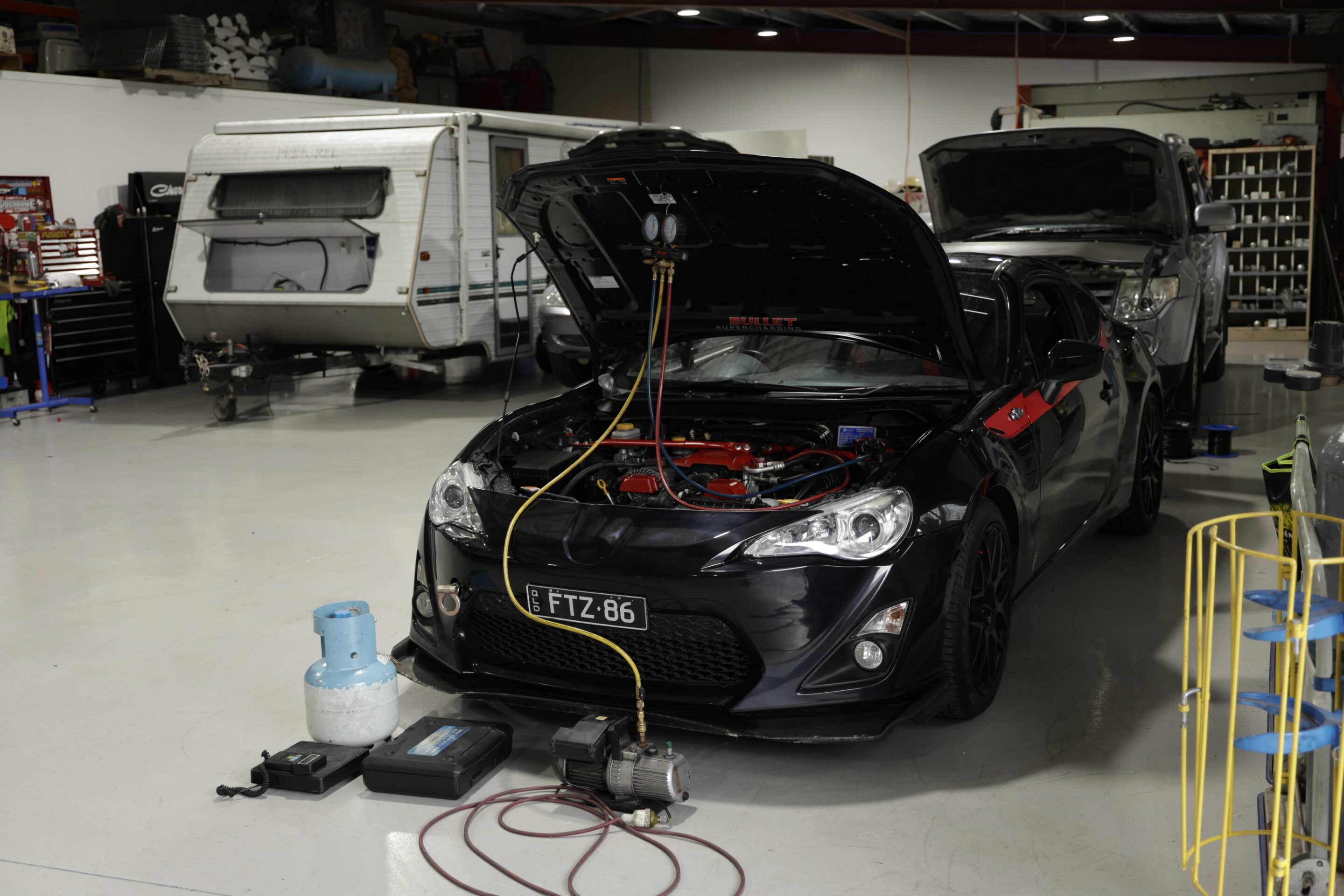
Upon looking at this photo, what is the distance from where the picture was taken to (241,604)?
15.6ft

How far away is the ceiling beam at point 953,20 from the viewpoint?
15.2m

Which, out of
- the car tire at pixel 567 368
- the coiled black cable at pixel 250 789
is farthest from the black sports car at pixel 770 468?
the car tire at pixel 567 368

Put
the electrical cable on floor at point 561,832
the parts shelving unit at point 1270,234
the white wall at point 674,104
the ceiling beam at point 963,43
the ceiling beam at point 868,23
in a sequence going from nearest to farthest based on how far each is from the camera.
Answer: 1. the electrical cable on floor at point 561,832
2. the white wall at point 674,104
3. the parts shelving unit at point 1270,234
4. the ceiling beam at point 868,23
5. the ceiling beam at point 963,43

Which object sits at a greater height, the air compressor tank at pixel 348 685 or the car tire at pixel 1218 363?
the car tire at pixel 1218 363

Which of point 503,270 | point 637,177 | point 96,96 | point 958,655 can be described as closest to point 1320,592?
point 958,655

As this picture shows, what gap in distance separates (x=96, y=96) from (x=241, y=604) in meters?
8.15

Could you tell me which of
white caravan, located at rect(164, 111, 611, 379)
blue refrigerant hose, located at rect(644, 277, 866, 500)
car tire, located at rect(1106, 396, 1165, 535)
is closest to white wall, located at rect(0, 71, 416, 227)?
white caravan, located at rect(164, 111, 611, 379)

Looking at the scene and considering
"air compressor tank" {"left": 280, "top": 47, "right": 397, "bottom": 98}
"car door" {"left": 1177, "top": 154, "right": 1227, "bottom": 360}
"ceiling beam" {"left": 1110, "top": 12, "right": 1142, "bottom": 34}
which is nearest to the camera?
"car door" {"left": 1177, "top": 154, "right": 1227, "bottom": 360}

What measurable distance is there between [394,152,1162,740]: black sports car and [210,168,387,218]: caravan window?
544 centimetres

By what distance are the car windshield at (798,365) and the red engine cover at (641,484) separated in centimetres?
67

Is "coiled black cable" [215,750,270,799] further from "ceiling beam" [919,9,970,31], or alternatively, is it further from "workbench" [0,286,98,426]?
"ceiling beam" [919,9,970,31]

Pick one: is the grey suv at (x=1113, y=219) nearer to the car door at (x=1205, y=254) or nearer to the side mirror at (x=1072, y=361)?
the car door at (x=1205, y=254)

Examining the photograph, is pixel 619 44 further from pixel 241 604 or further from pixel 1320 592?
pixel 1320 592

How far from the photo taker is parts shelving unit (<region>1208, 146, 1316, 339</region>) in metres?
13.2
